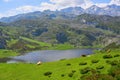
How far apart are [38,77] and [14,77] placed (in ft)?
26.5

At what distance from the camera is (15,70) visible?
6169 centimetres

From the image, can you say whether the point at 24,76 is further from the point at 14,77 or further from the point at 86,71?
the point at 86,71

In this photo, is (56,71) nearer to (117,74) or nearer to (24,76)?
(24,76)

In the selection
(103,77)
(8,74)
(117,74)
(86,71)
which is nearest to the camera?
(103,77)

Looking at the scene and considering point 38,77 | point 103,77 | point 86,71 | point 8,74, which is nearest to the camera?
point 103,77

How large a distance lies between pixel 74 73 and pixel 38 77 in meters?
7.95

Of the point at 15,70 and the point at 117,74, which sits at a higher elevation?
the point at 117,74

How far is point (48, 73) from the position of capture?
50438mm

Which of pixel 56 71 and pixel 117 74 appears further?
pixel 56 71

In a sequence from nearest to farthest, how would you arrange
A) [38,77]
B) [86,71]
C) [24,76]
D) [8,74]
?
1. [86,71]
2. [38,77]
3. [24,76]
4. [8,74]

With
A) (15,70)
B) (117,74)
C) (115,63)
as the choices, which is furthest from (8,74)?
(117,74)

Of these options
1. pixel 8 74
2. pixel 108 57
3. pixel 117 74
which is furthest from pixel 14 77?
pixel 117 74

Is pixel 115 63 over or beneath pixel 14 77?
over

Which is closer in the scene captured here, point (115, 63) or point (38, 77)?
point (115, 63)
